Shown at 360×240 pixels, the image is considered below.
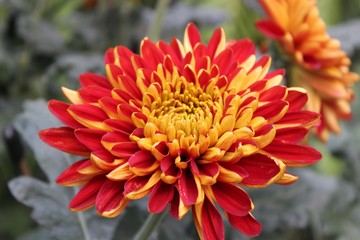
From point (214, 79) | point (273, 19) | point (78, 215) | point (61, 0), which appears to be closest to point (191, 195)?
point (214, 79)

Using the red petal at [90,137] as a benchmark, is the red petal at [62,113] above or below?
above

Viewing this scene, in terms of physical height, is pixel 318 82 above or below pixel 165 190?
below

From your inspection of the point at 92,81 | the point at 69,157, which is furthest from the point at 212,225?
the point at 69,157

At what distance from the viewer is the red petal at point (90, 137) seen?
54 cm

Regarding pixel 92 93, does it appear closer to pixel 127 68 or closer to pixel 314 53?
pixel 127 68

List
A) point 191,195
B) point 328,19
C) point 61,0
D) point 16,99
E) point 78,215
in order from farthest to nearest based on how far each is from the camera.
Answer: point 328,19 → point 61,0 → point 16,99 → point 78,215 → point 191,195

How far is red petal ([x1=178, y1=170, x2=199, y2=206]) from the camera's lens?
50 centimetres

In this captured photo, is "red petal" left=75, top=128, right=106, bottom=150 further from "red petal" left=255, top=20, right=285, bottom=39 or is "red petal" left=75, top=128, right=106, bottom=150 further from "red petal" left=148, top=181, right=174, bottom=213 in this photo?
"red petal" left=255, top=20, right=285, bottom=39

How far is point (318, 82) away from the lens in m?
0.82

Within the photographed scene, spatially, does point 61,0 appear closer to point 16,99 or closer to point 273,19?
point 16,99

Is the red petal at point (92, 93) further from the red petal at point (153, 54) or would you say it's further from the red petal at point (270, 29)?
the red petal at point (270, 29)

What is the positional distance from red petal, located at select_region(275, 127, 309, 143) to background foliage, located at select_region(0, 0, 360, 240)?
0.85 ft

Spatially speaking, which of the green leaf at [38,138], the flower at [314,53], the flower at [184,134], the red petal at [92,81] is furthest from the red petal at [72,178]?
the flower at [314,53]

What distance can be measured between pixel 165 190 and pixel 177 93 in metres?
0.11
